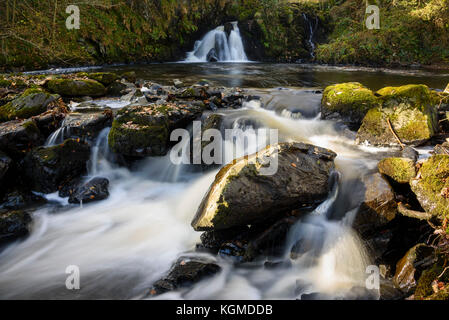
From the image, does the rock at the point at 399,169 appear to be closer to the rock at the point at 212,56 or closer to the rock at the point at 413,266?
the rock at the point at 413,266

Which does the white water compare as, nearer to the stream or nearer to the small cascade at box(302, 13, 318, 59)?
the stream

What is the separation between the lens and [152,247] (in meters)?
4.25

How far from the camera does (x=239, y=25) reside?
71.3ft

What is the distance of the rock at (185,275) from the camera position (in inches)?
133

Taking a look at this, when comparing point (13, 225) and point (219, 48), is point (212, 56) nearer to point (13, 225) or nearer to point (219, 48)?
point (219, 48)

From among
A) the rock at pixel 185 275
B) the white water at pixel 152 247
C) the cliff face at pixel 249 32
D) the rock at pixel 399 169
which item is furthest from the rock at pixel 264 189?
the cliff face at pixel 249 32

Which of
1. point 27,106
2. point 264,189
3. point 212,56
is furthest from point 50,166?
point 212,56

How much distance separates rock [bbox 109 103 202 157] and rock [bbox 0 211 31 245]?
6.58ft

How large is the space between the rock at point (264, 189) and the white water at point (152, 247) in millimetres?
367

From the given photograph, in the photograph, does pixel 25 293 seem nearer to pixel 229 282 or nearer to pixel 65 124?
pixel 229 282

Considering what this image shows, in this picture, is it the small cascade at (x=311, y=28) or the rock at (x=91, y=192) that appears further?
the small cascade at (x=311, y=28)

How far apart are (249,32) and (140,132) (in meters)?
18.9

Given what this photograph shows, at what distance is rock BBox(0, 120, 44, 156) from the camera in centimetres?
534

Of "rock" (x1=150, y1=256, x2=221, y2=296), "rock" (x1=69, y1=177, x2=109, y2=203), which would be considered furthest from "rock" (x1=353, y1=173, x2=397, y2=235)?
"rock" (x1=69, y1=177, x2=109, y2=203)
